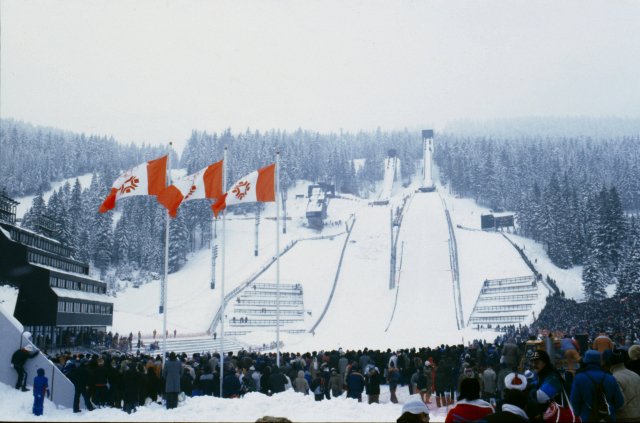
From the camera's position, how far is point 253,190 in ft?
73.0

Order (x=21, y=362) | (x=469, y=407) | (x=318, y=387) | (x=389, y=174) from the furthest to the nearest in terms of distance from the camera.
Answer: (x=389, y=174) → (x=318, y=387) → (x=21, y=362) → (x=469, y=407)

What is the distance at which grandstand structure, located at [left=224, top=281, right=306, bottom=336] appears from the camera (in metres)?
51.4

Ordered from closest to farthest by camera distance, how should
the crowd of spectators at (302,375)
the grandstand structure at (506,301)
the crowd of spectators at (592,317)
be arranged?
the crowd of spectators at (302,375) < the crowd of spectators at (592,317) < the grandstand structure at (506,301)

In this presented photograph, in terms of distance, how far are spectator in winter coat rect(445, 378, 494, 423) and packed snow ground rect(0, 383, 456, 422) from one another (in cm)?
684

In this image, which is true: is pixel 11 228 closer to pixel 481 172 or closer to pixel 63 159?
pixel 481 172

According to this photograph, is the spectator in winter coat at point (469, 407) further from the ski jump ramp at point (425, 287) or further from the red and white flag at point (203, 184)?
the ski jump ramp at point (425, 287)

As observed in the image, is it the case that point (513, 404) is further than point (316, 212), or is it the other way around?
point (316, 212)

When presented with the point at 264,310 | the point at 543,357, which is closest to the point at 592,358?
the point at 543,357

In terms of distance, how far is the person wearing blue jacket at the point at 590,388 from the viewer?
6.80m

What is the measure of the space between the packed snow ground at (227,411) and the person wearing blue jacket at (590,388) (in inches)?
243

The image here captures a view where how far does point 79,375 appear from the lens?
50.4 ft

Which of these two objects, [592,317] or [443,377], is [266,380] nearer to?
[443,377]

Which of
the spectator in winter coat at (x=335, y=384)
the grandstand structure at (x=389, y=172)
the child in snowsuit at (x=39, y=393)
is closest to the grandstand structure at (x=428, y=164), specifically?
the grandstand structure at (x=389, y=172)

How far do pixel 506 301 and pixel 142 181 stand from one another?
1566 inches
